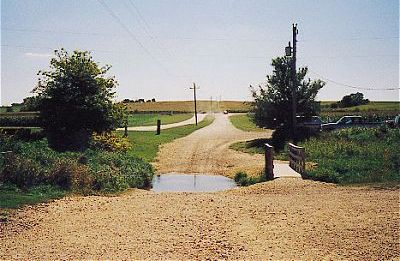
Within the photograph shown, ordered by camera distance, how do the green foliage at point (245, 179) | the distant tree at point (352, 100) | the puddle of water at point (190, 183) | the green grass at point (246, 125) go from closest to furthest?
the green foliage at point (245, 179) → the puddle of water at point (190, 183) → the green grass at point (246, 125) → the distant tree at point (352, 100)

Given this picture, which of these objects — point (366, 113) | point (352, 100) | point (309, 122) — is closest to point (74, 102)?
point (309, 122)

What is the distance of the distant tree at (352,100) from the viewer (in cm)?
9279

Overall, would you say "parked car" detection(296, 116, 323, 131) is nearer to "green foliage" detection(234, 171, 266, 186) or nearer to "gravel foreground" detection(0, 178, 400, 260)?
"green foliage" detection(234, 171, 266, 186)

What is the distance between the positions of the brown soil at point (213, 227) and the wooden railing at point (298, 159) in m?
3.49

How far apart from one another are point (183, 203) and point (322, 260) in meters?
5.24

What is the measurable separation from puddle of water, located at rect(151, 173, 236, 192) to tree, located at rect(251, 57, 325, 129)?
47.5 feet

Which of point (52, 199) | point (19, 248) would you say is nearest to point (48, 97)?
point (52, 199)

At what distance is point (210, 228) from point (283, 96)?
25597 millimetres

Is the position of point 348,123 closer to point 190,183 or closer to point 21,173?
point 190,183

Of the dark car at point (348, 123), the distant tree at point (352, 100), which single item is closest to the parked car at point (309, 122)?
the dark car at point (348, 123)

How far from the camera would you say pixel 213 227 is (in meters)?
8.76

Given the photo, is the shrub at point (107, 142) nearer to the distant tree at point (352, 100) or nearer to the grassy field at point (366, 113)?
the grassy field at point (366, 113)

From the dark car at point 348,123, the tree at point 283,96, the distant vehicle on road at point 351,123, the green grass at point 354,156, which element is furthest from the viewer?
the distant vehicle on road at point 351,123

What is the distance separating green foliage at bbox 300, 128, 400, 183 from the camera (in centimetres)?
1545
